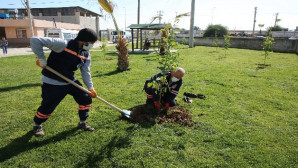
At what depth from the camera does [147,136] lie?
3615 mm

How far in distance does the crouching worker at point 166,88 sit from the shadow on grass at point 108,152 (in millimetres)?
1066

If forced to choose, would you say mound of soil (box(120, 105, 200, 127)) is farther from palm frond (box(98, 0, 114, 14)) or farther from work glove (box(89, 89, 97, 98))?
palm frond (box(98, 0, 114, 14))

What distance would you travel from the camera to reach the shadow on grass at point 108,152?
293cm

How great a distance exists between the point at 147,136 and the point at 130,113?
31.8 inches

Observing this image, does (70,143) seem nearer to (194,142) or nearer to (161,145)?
(161,145)

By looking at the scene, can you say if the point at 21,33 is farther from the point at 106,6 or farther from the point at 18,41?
the point at 106,6

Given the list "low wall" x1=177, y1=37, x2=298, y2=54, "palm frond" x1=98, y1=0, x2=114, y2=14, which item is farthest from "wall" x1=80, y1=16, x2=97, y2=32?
"palm frond" x1=98, y1=0, x2=114, y2=14

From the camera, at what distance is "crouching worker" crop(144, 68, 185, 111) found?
13.8 ft

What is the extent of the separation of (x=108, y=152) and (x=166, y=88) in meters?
1.86

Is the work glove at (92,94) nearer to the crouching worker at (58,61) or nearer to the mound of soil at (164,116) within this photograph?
the crouching worker at (58,61)

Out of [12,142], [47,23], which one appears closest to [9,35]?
[47,23]

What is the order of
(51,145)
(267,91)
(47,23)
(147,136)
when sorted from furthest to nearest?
(47,23) < (267,91) < (147,136) < (51,145)

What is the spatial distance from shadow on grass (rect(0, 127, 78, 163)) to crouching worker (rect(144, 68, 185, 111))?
1775 millimetres

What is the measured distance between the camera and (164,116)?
432 centimetres
